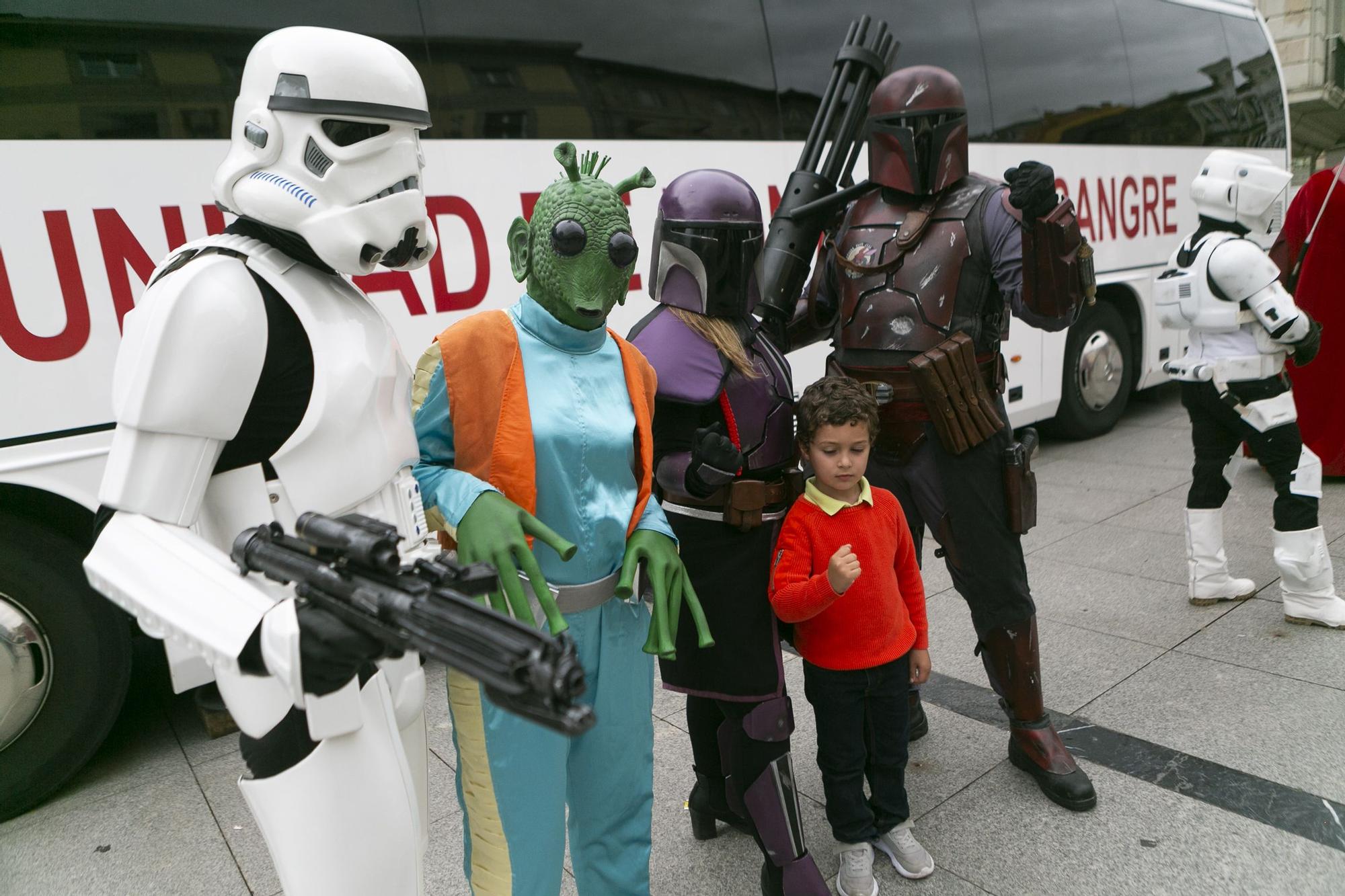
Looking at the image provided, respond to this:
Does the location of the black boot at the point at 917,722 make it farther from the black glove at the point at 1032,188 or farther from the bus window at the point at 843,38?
the bus window at the point at 843,38

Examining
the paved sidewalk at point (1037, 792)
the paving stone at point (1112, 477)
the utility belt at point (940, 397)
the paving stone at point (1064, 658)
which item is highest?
the utility belt at point (940, 397)

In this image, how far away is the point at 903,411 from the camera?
2.80 meters

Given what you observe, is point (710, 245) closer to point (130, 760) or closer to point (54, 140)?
point (54, 140)

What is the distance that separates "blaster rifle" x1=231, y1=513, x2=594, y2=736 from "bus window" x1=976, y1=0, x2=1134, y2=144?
595 centimetres

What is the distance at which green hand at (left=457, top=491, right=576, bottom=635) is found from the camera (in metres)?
1.59

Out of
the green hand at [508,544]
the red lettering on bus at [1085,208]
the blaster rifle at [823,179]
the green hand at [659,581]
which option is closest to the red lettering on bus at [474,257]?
the blaster rifle at [823,179]

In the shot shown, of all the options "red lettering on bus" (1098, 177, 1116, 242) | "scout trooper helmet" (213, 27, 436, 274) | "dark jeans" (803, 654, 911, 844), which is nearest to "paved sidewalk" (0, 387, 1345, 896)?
"dark jeans" (803, 654, 911, 844)

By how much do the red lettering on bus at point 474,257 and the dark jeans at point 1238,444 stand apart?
10.0 ft

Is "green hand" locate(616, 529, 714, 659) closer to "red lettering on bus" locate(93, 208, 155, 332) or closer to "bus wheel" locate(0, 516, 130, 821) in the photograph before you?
"red lettering on bus" locate(93, 208, 155, 332)

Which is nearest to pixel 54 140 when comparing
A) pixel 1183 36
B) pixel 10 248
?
pixel 10 248

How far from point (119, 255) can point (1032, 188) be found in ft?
9.32

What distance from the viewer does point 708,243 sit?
2232mm

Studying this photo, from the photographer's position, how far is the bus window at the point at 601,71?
389 cm

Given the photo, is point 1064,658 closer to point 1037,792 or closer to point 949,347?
point 1037,792
